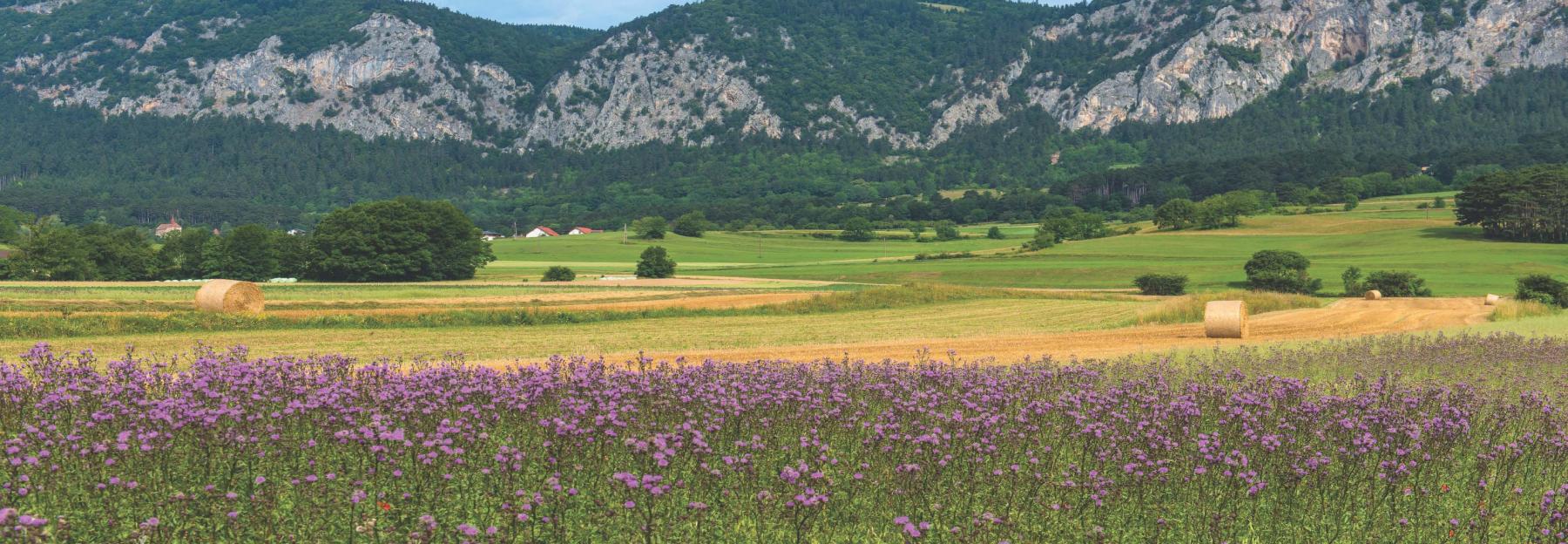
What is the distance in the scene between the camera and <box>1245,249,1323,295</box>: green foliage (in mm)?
86875

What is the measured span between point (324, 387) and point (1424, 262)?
349 feet

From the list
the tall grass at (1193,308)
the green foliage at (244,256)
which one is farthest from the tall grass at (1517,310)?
the green foliage at (244,256)

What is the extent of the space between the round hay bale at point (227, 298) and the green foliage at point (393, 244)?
49.0 meters

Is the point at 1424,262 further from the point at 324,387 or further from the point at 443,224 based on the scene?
the point at 324,387

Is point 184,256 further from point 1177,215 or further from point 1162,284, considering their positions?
point 1177,215

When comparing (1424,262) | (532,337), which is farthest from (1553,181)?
(532,337)

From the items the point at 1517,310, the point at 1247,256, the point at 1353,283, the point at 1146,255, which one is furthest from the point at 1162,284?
the point at 1247,256

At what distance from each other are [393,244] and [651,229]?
94.3 m

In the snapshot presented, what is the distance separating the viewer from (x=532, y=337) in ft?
128

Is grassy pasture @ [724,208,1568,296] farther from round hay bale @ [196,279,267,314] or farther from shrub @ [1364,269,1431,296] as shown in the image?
round hay bale @ [196,279,267,314]

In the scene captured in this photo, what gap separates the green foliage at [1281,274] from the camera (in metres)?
86.9

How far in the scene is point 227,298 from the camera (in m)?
47.4

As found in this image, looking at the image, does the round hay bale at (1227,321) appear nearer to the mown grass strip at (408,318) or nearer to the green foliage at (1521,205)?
the mown grass strip at (408,318)

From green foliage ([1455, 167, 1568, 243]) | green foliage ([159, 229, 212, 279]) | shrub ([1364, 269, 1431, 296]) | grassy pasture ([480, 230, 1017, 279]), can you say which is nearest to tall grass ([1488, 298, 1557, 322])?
shrub ([1364, 269, 1431, 296])
